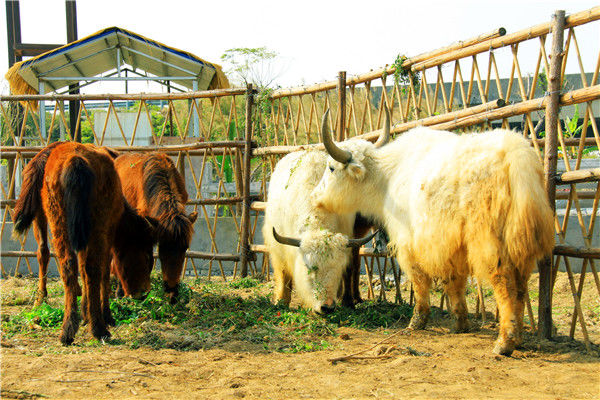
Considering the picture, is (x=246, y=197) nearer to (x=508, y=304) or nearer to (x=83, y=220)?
(x=83, y=220)

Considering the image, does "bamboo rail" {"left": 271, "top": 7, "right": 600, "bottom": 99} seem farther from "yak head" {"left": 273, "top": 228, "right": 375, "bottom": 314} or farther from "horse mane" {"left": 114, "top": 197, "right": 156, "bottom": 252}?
"horse mane" {"left": 114, "top": 197, "right": 156, "bottom": 252}

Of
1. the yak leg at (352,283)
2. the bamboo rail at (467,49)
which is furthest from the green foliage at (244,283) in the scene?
the bamboo rail at (467,49)

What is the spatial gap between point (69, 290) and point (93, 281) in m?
0.19

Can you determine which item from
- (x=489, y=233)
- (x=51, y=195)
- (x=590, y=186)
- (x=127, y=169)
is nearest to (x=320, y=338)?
(x=489, y=233)

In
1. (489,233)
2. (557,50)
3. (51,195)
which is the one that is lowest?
(489,233)

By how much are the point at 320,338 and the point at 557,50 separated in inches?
116

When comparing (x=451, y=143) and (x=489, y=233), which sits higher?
(x=451, y=143)

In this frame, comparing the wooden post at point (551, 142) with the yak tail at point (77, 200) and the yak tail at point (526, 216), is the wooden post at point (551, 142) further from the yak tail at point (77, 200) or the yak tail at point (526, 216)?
the yak tail at point (77, 200)

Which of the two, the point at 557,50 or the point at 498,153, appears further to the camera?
the point at 557,50

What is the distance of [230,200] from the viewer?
877cm

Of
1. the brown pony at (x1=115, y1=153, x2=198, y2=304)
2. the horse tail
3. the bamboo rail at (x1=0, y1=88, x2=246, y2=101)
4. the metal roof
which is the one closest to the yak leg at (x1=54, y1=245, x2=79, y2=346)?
the brown pony at (x1=115, y1=153, x2=198, y2=304)

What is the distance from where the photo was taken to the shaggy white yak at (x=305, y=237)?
522 cm

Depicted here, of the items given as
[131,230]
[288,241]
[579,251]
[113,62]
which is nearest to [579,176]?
[579,251]

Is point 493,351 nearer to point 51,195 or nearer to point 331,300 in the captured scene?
point 331,300
